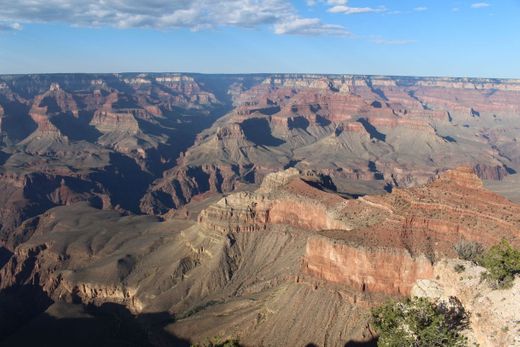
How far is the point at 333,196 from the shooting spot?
89.2m

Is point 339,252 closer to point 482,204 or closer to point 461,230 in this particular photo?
point 461,230

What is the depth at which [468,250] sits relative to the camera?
62.1 meters

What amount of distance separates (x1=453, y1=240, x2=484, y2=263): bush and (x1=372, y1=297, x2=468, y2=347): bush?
579 inches

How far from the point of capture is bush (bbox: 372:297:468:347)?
41.6 metres

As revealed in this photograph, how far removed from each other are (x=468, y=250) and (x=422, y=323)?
22295mm

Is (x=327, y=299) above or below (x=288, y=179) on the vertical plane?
below

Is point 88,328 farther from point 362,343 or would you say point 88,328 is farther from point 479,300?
point 479,300

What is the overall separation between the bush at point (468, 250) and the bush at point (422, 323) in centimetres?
1471

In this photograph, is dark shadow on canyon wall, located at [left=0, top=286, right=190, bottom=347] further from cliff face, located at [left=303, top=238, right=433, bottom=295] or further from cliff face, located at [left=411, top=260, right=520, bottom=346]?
cliff face, located at [left=411, top=260, right=520, bottom=346]

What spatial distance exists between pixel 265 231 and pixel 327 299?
28485 millimetres

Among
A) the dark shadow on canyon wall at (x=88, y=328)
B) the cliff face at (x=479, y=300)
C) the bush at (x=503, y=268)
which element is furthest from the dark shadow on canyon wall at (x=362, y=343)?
the dark shadow on canyon wall at (x=88, y=328)

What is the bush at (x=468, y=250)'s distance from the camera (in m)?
60.8

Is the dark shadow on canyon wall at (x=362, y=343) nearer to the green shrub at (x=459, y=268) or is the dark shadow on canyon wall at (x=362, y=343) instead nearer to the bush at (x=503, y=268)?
the green shrub at (x=459, y=268)

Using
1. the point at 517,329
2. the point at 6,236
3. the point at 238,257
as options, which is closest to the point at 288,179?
the point at 238,257
